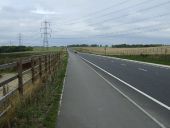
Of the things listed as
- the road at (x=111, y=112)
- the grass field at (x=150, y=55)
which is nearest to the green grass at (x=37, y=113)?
the road at (x=111, y=112)

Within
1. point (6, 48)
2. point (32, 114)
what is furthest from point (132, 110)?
point (6, 48)

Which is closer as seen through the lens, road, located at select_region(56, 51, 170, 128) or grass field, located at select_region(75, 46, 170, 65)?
road, located at select_region(56, 51, 170, 128)

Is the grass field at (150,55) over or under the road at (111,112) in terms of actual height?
under

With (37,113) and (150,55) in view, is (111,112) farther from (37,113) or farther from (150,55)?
(150,55)

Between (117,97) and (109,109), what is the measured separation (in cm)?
329

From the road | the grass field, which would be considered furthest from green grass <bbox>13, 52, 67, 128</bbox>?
the grass field

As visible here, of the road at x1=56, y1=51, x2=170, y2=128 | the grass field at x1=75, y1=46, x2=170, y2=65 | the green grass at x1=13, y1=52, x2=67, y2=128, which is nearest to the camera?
the green grass at x1=13, y1=52, x2=67, y2=128

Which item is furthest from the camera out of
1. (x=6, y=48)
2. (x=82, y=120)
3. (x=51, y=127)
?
(x=6, y=48)

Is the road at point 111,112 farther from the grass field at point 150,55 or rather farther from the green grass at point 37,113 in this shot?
the grass field at point 150,55

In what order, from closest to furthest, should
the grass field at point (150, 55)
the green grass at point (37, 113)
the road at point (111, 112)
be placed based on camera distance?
the green grass at point (37, 113), the road at point (111, 112), the grass field at point (150, 55)

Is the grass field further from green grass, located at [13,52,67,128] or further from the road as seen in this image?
green grass, located at [13,52,67,128]

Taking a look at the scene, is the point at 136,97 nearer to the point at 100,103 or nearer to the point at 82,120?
the point at 100,103

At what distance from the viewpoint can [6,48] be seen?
152 m

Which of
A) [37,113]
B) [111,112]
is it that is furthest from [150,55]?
[37,113]
